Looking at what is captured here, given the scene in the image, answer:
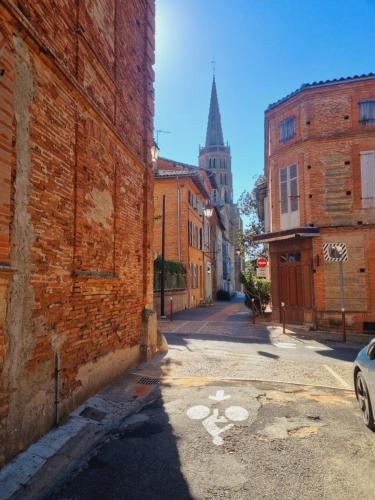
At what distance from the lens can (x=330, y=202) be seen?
14031 mm

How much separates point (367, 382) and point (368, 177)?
11.1 meters

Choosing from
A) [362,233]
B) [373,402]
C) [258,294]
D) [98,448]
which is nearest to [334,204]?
[362,233]

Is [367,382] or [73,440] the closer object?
[73,440]

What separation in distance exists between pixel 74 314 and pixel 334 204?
38.2 feet

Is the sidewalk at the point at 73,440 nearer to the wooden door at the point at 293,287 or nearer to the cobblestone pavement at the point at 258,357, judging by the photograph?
the cobblestone pavement at the point at 258,357

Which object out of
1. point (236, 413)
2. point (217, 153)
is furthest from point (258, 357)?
point (217, 153)

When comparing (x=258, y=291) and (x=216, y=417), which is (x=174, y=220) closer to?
(x=258, y=291)

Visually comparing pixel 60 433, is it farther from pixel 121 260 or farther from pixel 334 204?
pixel 334 204

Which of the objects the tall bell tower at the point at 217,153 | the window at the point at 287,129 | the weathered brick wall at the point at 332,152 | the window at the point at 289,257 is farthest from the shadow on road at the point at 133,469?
the tall bell tower at the point at 217,153

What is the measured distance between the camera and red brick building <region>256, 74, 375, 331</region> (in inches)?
528

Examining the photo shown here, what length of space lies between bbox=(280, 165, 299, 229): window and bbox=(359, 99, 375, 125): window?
9.84 feet

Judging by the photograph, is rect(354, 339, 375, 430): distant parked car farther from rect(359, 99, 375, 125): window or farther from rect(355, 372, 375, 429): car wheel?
rect(359, 99, 375, 125): window

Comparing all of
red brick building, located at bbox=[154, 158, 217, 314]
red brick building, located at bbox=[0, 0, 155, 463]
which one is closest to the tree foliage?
red brick building, located at bbox=[154, 158, 217, 314]

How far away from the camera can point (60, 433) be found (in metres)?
4.45
